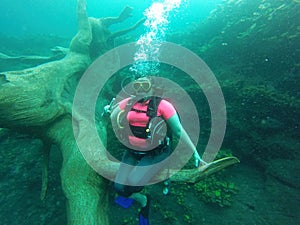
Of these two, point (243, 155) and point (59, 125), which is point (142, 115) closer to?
point (59, 125)

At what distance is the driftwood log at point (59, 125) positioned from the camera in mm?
2967

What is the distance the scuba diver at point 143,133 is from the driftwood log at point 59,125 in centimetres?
36

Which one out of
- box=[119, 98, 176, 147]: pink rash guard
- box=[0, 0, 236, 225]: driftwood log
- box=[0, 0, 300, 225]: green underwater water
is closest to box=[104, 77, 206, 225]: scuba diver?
box=[119, 98, 176, 147]: pink rash guard

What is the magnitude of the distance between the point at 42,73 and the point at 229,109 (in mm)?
4973

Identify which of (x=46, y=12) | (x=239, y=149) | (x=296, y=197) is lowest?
(x=296, y=197)

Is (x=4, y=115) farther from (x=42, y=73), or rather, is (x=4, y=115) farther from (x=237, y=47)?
(x=237, y=47)

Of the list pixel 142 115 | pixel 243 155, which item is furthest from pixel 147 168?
pixel 243 155

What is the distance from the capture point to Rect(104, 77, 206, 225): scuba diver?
2.64 m

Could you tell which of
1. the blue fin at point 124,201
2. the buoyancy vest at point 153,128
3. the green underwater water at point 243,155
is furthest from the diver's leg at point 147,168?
the green underwater water at point 243,155

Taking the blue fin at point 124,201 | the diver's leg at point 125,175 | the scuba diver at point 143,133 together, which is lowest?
the blue fin at point 124,201

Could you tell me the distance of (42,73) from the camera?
175 inches

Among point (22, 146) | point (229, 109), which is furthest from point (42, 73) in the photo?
point (229, 109)

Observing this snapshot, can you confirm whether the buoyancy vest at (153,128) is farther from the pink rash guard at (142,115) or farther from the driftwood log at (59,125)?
the driftwood log at (59,125)

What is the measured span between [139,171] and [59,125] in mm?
2436
